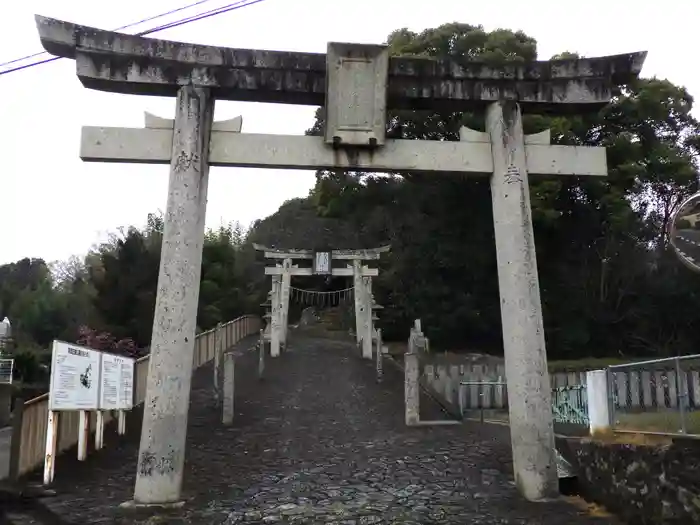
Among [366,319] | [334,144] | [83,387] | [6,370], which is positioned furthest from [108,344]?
[334,144]

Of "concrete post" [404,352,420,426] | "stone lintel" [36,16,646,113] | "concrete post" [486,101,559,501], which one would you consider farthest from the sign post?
"concrete post" [486,101,559,501]

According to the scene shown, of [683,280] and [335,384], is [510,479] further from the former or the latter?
[683,280]

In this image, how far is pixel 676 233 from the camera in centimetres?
701

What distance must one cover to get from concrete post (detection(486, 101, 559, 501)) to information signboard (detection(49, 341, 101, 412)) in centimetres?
590

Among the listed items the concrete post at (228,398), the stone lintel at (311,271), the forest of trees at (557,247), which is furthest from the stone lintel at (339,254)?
the concrete post at (228,398)

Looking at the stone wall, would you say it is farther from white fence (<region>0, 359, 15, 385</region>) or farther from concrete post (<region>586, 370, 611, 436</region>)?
white fence (<region>0, 359, 15, 385</region>)

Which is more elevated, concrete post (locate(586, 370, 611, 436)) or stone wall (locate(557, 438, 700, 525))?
concrete post (locate(586, 370, 611, 436))

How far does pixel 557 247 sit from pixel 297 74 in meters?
22.3

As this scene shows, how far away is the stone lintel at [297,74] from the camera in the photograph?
26.9ft

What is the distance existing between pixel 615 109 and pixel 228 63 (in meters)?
23.3

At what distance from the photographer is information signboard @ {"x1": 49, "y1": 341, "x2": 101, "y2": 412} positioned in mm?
7988

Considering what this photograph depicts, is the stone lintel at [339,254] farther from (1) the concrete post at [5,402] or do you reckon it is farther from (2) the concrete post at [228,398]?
(2) the concrete post at [228,398]

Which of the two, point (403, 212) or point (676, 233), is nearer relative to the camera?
point (676, 233)

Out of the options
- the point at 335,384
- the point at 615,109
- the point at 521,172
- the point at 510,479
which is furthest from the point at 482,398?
the point at 615,109
